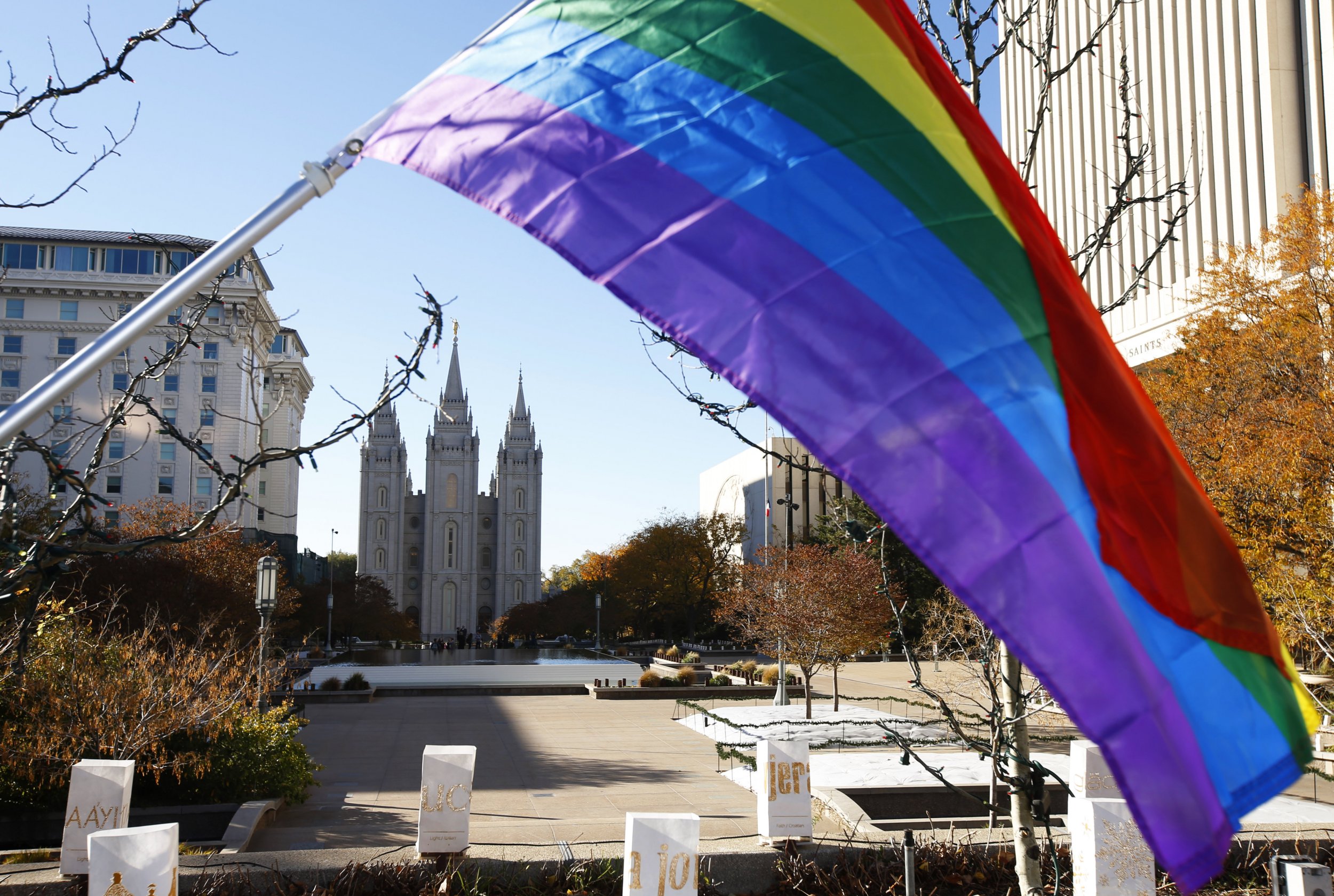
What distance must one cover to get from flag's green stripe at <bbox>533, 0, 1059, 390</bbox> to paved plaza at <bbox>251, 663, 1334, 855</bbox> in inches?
278

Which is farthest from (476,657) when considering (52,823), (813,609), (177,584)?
(52,823)

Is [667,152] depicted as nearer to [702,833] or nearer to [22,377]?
[702,833]

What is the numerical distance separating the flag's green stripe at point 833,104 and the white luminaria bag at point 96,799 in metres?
7.59

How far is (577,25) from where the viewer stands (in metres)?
2.96

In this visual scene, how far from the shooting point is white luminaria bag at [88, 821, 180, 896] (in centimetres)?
610

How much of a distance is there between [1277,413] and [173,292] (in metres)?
22.8

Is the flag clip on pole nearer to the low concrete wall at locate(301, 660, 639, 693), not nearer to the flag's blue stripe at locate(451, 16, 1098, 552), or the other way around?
the flag's blue stripe at locate(451, 16, 1098, 552)

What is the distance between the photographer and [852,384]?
7.86 ft

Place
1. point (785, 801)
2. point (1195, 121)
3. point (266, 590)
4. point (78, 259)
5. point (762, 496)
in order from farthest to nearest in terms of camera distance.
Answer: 1. point (762, 496)
2. point (78, 259)
3. point (1195, 121)
4. point (266, 590)
5. point (785, 801)

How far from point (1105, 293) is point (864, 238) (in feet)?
176

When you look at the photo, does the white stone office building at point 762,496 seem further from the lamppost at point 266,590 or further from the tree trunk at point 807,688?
the lamppost at point 266,590

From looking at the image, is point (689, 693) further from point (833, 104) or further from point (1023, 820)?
point (833, 104)

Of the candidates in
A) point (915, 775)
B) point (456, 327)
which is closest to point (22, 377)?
point (915, 775)

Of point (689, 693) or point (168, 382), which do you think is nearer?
point (689, 693)
